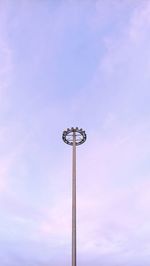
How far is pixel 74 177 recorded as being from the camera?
27.6 metres

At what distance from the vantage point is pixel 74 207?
25812 millimetres

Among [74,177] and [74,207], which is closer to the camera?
[74,207]

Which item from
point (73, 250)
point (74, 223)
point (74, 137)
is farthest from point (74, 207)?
point (74, 137)

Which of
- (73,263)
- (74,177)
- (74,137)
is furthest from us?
(74,137)

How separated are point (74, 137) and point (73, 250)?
28.1 ft

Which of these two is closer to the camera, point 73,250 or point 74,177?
point 73,250

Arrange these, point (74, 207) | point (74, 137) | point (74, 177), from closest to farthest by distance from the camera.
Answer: point (74, 207), point (74, 177), point (74, 137)

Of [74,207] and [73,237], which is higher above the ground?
[74,207]

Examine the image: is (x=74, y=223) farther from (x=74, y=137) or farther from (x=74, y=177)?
(x=74, y=137)

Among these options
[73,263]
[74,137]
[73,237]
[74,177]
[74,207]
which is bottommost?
[73,263]

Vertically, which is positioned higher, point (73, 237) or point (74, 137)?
point (74, 137)

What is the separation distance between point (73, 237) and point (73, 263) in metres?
1.56

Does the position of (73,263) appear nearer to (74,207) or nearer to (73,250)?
(73,250)

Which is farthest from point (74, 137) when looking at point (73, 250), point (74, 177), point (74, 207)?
point (73, 250)
